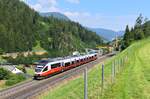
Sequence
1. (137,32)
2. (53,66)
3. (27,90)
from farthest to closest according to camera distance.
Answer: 1. (137,32)
2. (53,66)
3. (27,90)

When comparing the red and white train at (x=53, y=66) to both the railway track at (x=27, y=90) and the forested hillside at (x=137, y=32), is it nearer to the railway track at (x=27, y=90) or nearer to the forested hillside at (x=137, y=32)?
the railway track at (x=27, y=90)

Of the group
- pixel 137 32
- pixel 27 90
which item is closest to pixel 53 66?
pixel 27 90

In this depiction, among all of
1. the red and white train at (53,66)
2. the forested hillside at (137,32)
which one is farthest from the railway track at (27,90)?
the forested hillside at (137,32)

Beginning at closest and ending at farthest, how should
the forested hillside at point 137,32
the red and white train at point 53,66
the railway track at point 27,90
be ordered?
1. the railway track at point 27,90
2. the red and white train at point 53,66
3. the forested hillside at point 137,32

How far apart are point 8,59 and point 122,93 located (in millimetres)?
172732

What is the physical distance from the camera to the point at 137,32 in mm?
136500

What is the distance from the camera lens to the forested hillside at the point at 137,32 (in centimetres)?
12731

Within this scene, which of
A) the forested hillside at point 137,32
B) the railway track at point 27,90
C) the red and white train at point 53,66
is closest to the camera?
the railway track at point 27,90

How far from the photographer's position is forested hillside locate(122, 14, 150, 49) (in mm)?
127306

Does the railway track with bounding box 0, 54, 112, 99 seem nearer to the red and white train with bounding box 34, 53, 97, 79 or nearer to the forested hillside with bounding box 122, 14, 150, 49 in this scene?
the red and white train with bounding box 34, 53, 97, 79

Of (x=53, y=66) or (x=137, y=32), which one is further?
(x=137, y=32)

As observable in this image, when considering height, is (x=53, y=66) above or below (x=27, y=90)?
above

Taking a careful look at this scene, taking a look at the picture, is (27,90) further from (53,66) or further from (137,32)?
(137,32)

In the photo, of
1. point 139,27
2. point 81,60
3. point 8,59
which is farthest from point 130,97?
point 8,59
